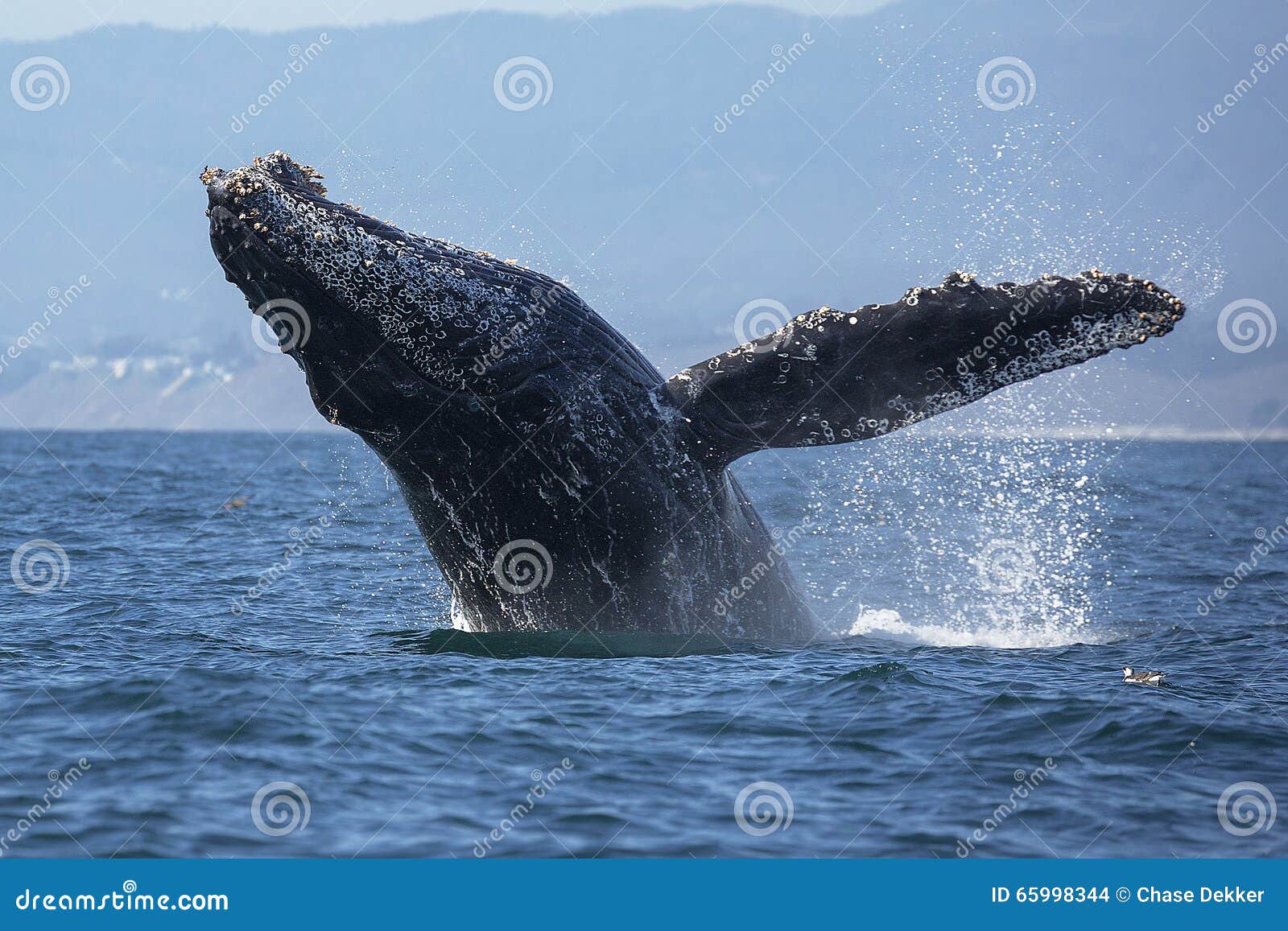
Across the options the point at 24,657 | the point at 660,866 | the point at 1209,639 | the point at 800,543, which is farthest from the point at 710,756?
the point at 800,543

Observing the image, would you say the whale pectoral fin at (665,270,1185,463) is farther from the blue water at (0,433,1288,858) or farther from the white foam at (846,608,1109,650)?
the white foam at (846,608,1109,650)

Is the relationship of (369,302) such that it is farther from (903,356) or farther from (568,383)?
(903,356)

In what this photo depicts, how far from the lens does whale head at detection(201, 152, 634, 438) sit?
32.8ft

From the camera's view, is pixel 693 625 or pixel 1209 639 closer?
pixel 693 625

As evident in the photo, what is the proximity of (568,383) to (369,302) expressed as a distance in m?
1.76

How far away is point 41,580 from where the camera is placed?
18203 millimetres

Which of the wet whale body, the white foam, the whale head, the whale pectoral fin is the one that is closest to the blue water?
the white foam

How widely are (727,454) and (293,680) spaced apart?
4.11m

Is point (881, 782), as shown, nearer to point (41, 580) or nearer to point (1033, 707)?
point (1033, 707)

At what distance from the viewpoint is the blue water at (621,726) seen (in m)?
7.82

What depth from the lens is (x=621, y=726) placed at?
32.4 ft

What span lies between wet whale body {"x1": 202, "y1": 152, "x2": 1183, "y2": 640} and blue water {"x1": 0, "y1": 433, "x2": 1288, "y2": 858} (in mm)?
912

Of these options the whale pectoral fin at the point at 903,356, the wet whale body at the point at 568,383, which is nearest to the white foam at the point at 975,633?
the wet whale body at the point at 568,383

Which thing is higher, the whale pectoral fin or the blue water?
the whale pectoral fin
